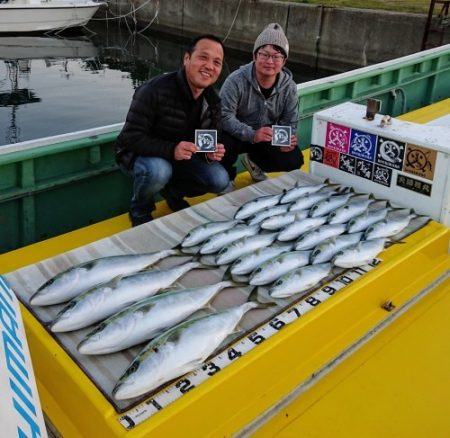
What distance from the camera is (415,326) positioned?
8.71ft

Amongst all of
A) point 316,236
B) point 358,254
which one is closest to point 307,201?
point 316,236

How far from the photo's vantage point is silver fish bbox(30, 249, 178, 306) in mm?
2250

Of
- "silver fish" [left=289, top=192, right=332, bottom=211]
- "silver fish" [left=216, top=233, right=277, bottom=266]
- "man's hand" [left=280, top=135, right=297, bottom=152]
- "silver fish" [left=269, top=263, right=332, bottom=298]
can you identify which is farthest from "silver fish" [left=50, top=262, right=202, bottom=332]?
"man's hand" [left=280, top=135, right=297, bottom=152]

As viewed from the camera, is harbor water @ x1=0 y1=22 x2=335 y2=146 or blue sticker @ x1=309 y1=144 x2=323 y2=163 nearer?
blue sticker @ x1=309 y1=144 x2=323 y2=163

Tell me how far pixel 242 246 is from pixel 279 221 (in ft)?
1.27

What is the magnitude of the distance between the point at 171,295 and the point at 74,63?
19.1m

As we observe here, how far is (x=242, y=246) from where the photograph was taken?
2.74 m

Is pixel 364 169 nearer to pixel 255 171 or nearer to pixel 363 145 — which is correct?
pixel 363 145

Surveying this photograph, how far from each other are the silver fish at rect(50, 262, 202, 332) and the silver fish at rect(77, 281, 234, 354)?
3.8 inches

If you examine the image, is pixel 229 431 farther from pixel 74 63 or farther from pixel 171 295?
pixel 74 63

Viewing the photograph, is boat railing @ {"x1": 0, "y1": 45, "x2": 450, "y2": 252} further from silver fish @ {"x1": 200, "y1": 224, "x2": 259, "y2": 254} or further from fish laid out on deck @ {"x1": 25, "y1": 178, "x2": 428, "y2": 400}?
silver fish @ {"x1": 200, "y1": 224, "x2": 259, "y2": 254}

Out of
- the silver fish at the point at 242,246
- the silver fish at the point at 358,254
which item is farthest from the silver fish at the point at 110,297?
the silver fish at the point at 358,254

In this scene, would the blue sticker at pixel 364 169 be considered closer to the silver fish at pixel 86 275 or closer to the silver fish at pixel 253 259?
the silver fish at pixel 253 259

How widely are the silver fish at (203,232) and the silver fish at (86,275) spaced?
9.1 inches
